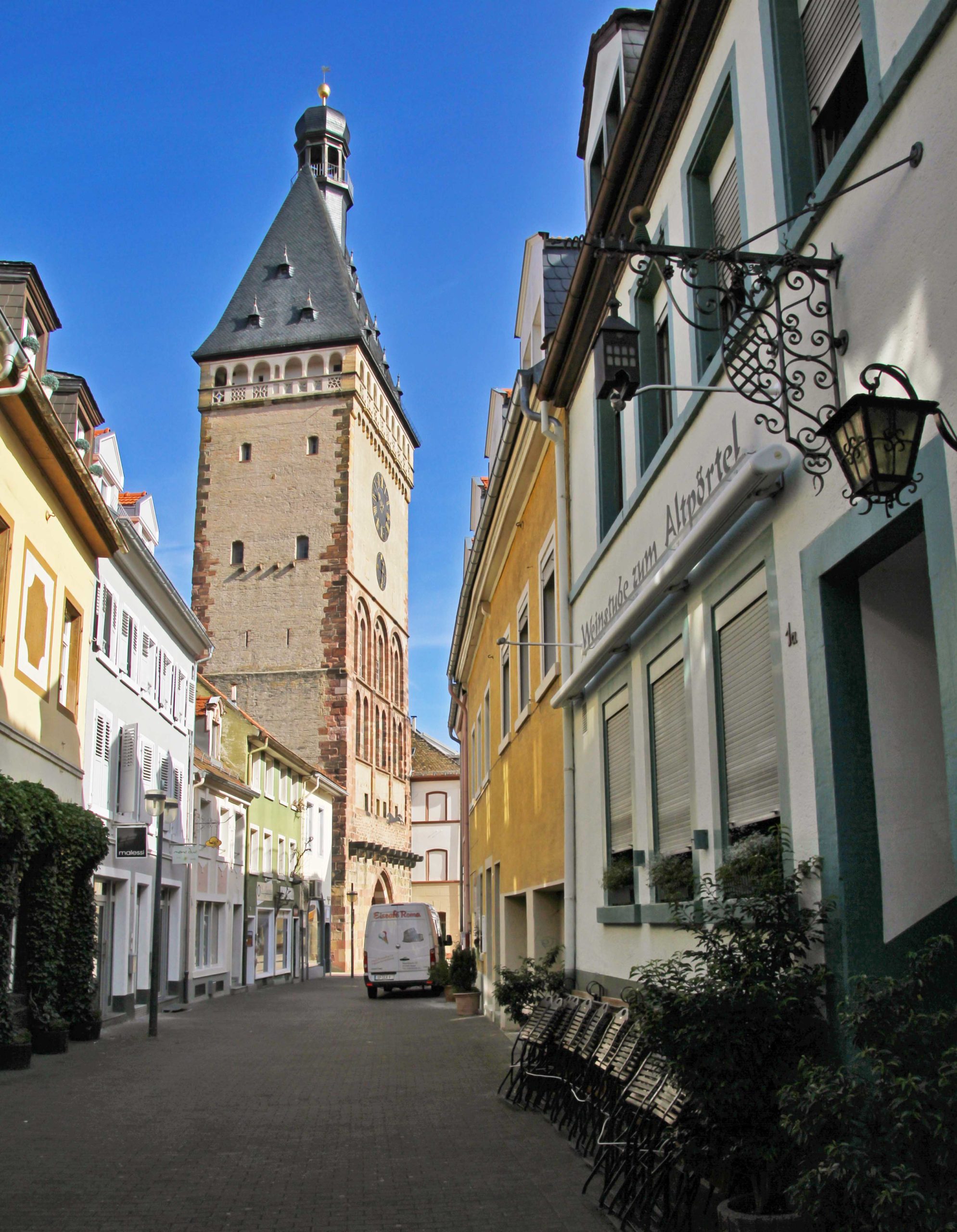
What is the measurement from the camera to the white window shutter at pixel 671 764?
8.13 meters

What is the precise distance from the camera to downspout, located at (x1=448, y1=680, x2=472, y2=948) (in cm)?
2939

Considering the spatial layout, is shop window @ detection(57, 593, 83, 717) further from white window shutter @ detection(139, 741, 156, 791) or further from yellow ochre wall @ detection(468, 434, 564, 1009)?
yellow ochre wall @ detection(468, 434, 564, 1009)

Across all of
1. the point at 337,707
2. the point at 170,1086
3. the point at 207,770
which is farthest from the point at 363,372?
the point at 170,1086

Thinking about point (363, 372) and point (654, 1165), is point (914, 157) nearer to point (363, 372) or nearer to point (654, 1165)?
point (654, 1165)

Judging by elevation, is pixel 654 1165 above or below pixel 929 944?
below

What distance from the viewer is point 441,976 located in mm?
28562

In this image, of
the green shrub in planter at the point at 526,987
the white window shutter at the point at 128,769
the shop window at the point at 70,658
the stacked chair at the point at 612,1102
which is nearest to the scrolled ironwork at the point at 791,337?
the stacked chair at the point at 612,1102

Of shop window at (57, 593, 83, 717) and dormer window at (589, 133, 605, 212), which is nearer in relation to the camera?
dormer window at (589, 133, 605, 212)

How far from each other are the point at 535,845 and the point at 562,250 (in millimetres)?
6969

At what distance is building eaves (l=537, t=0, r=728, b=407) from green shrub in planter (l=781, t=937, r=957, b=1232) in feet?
10.5

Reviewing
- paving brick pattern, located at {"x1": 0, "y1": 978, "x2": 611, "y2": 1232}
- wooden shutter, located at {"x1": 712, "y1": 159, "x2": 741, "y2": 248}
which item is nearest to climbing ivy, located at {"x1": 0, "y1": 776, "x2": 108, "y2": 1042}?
paving brick pattern, located at {"x1": 0, "y1": 978, "x2": 611, "y2": 1232}

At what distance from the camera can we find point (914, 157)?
187 inches

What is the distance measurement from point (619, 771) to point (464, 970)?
16.0 metres

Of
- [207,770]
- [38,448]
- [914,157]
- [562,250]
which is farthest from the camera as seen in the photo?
[207,770]
